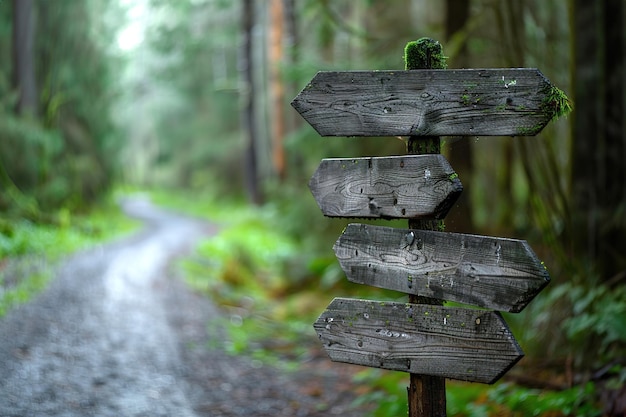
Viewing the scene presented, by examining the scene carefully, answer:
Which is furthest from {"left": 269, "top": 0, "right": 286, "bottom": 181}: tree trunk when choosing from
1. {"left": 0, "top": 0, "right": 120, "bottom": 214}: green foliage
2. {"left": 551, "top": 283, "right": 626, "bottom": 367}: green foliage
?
{"left": 551, "top": 283, "right": 626, "bottom": 367}: green foliage

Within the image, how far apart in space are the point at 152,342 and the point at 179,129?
30.2 m

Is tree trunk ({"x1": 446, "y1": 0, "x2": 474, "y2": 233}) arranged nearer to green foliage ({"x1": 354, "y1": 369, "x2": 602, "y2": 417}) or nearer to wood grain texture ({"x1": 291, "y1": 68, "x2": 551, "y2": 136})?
green foliage ({"x1": 354, "y1": 369, "x2": 602, "y2": 417})

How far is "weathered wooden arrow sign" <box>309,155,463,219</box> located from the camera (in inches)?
135

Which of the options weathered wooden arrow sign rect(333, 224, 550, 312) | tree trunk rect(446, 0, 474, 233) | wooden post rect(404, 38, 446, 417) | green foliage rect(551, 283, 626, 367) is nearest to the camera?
weathered wooden arrow sign rect(333, 224, 550, 312)

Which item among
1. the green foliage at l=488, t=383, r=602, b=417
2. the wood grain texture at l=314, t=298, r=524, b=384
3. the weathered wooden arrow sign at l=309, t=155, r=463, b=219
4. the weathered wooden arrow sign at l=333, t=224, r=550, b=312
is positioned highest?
the weathered wooden arrow sign at l=309, t=155, r=463, b=219

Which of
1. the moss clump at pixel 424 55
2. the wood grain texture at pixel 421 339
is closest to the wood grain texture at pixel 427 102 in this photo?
the moss clump at pixel 424 55

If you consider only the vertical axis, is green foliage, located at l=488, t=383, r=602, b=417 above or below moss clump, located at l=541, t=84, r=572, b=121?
below

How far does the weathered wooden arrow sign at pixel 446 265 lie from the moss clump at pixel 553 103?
26.1 inches

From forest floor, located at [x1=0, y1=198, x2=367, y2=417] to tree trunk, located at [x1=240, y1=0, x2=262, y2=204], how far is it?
52.6 feet

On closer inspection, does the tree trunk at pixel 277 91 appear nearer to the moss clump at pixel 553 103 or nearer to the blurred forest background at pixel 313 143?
the blurred forest background at pixel 313 143

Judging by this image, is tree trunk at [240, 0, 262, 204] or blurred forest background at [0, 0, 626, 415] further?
tree trunk at [240, 0, 262, 204]

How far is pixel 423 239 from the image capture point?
139 inches

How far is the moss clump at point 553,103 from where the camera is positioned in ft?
10.5

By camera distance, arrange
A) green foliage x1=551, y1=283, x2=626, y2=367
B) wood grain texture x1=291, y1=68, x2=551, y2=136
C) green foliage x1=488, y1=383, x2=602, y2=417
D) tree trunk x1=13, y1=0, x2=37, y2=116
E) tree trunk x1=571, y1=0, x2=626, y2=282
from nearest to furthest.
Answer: wood grain texture x1=291, y1=68, x2=551, y2=136
green foliage x1=488, y1=383, x2=602, y2=417
green foliage x1=551, y1=283, x2=626, y2=367
tree trunk x1=571, y1=0, x2=626, y2=282
tree trunk x1=13, y1=0, x2=37, y2=116
